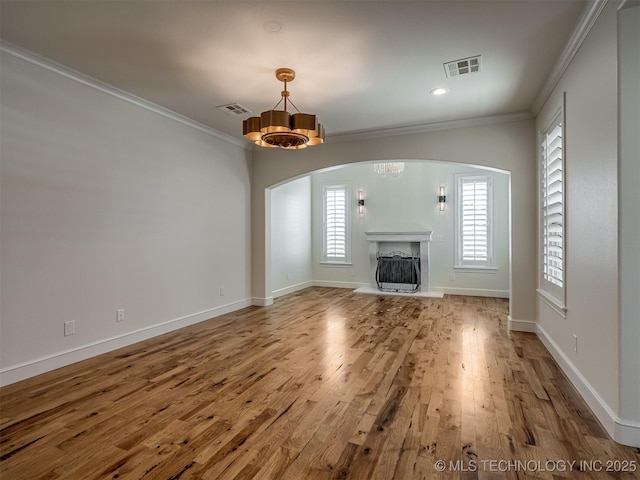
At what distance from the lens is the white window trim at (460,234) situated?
667cm

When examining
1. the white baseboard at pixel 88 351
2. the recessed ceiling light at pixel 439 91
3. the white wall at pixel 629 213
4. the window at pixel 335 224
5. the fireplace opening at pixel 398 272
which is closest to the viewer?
the white wall at pixel 629 213

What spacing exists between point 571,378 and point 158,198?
15.3ft

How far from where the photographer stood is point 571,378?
9.12ft

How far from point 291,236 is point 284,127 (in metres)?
4.58

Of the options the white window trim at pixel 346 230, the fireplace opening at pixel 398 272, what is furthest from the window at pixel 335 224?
the fireplace opening at pixel 398 272

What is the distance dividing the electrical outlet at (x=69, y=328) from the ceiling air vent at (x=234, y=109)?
2.84 m

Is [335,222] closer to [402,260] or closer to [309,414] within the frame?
[402,260]

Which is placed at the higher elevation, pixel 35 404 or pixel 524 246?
pixel 524 246

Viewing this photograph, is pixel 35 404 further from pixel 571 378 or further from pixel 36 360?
pixel 571 378

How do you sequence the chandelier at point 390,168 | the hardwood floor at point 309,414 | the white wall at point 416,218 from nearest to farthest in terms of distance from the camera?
the hardwood floor at point 309,414, the chandelier at point 390,168, the white wall at point 416,218

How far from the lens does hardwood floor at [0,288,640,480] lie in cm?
179

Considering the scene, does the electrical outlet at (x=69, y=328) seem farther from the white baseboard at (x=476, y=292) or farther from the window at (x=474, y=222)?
the window at (x=474, y=222)

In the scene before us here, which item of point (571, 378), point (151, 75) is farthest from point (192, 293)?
point (571, 378)

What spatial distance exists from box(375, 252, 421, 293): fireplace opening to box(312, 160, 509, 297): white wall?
13.7 inches
